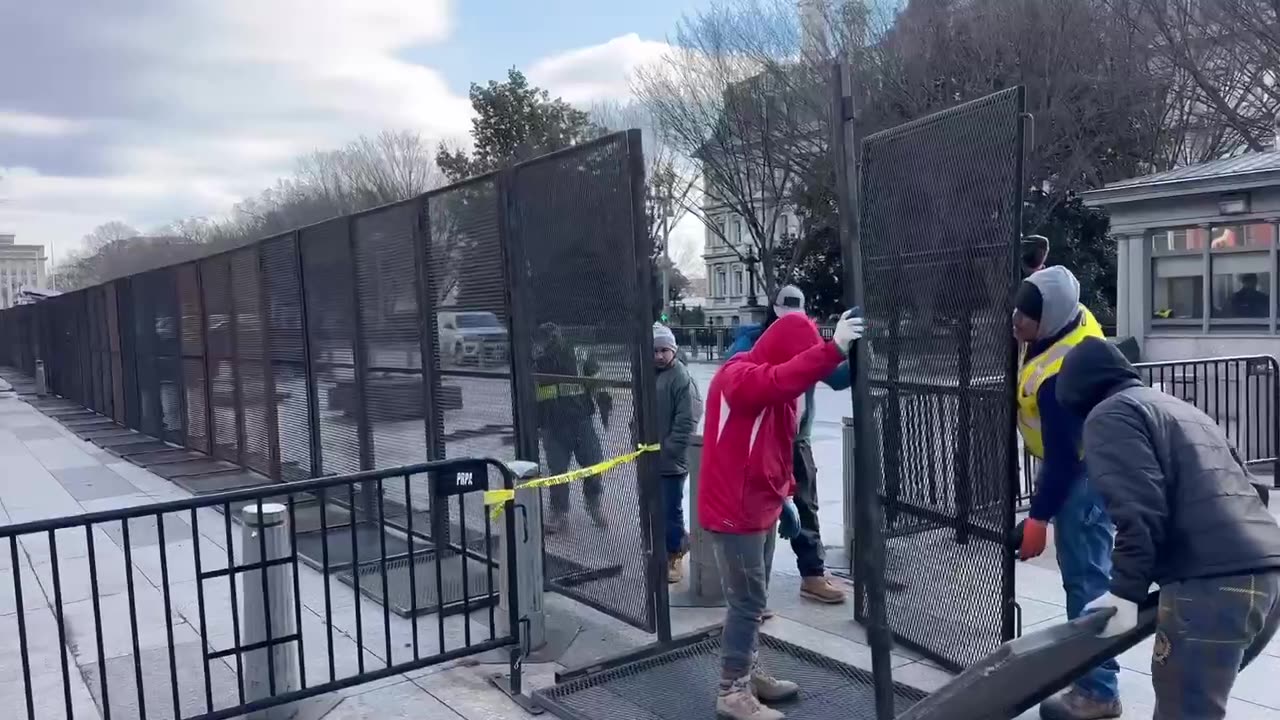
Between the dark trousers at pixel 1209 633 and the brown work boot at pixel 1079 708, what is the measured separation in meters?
1.32

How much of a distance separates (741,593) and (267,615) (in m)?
2.15

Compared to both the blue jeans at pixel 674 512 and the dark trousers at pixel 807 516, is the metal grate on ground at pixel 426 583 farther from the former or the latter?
the dark trousers at pixel 807 516

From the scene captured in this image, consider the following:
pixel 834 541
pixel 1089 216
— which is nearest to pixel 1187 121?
pixel 1089 216

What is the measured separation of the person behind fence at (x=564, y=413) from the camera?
18.5ft

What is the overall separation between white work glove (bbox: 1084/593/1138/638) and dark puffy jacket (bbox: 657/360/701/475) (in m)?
3.47

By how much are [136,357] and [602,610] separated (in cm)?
1194

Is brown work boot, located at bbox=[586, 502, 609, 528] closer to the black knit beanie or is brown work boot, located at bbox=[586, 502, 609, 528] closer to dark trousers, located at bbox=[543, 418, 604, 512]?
dark trousers, located at bbox=[543, 418, 604, 512]

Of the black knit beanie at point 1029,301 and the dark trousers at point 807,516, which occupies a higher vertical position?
the black knit beanie at point 1029,301

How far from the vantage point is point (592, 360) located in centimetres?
553

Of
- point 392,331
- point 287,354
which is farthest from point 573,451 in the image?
point 287,354

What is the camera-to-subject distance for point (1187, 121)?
22.0 metres

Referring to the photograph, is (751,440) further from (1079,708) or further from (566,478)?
(1079,708)

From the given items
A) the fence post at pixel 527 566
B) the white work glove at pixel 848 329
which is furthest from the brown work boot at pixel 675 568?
the white work glove at pixel 848 329

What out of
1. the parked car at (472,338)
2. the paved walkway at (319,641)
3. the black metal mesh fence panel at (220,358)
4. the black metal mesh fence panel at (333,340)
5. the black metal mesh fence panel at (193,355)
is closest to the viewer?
the paved walkway at (319,641)
